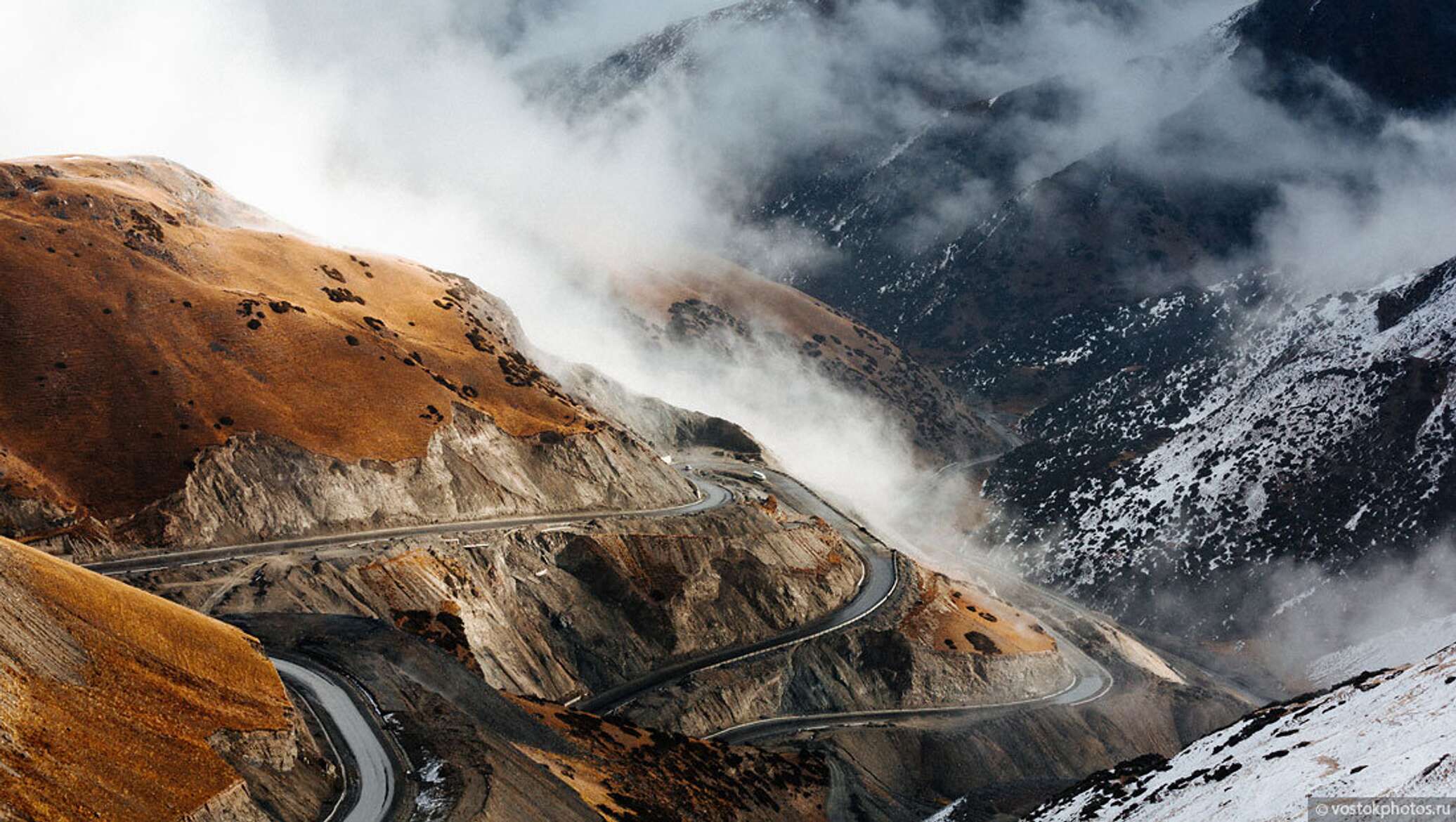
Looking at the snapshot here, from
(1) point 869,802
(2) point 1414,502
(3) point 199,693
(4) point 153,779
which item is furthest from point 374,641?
(2) point 1414,502

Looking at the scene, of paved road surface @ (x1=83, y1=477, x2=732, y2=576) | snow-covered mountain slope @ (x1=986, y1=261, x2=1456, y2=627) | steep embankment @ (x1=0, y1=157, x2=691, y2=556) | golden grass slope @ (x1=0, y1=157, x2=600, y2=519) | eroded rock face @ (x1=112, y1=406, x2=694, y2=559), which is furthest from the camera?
snow-covered mountain slope @ (x1=986, y1=261, x2=1456, y2=627)

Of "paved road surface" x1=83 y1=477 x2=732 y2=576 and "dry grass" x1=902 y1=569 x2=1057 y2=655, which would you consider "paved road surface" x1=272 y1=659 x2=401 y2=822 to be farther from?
"dry grass" x1=902 y1=569 x2=1057 y2=655

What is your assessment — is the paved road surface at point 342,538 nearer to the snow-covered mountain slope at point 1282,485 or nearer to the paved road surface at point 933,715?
the paved road surface at point 933,715

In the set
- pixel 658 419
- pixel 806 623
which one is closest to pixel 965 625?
pixel 806 623

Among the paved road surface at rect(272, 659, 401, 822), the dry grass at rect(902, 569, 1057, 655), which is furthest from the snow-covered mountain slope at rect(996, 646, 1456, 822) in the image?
the dry grass at rect(902, 569, 1057, 655)

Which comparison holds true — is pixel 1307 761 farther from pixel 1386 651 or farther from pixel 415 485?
pixel 1386 651
